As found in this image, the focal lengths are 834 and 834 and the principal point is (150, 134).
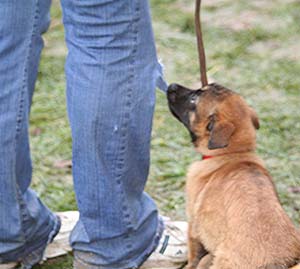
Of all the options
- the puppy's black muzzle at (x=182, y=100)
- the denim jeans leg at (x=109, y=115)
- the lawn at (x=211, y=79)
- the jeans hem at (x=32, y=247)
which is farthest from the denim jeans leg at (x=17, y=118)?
the puppy's black muzzle at (x=182, y=100)

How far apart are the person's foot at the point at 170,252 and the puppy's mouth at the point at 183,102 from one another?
0.35 m

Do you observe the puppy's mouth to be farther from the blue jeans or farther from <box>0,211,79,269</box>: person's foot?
<box>0,211,79,269</box>: person's foot

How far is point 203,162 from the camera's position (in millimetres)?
2998

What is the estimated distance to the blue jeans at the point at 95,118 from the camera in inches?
99.1

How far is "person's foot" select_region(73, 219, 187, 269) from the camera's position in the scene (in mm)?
2975

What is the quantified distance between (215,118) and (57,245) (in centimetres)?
76

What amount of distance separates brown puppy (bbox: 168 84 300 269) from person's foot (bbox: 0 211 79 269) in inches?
19.1

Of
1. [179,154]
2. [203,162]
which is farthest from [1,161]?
[179,154]

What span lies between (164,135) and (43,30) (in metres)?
1.34

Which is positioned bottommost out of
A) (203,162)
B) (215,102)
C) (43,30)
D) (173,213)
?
(173,213)

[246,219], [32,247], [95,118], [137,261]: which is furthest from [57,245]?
[246,219]

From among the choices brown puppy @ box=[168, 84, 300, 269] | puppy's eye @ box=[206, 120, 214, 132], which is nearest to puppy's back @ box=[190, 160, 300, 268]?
brown puppy @ box=[168, 84, 300, 269]

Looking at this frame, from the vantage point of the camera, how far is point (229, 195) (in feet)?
8.83

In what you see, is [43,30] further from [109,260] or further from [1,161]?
[109,260]
